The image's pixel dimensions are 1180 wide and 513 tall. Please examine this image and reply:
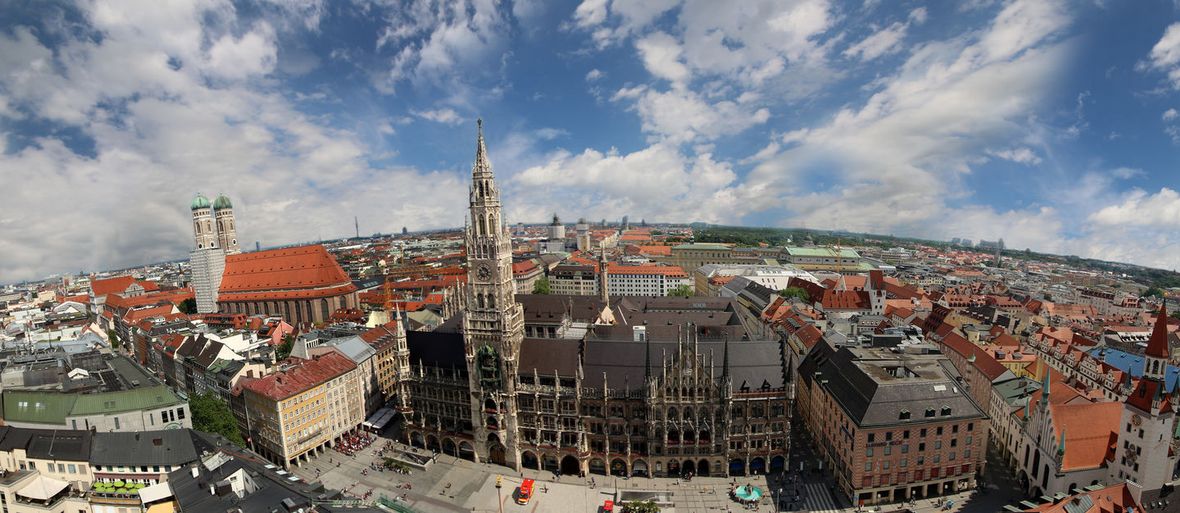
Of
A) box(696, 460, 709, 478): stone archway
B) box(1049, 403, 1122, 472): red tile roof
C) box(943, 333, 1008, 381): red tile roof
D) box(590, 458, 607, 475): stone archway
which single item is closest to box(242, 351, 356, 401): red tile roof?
box(590, 458, 607, 475): stone archway

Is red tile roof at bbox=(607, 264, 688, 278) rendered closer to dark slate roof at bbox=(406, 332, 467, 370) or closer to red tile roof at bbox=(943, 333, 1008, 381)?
red tile roof at bbox=(943, 333, 1008, 381)

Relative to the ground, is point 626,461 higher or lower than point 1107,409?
lower

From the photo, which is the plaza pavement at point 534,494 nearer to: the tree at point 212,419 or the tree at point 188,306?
the tree at point 212,419

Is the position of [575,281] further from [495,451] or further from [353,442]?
[495,451]

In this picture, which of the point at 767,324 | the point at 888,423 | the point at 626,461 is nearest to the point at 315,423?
the point at 626,461

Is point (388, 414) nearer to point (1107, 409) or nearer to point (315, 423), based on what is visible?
point (315, 423)

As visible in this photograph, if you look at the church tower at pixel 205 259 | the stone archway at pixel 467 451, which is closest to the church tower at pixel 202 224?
the church tower at pixel 205 259
